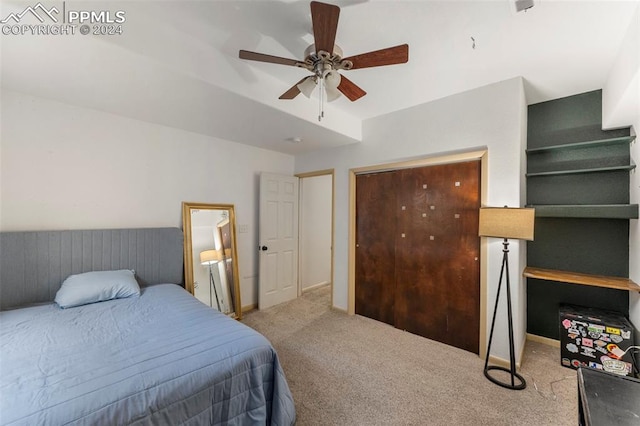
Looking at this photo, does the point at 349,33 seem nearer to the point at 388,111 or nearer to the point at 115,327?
the point at 388,111

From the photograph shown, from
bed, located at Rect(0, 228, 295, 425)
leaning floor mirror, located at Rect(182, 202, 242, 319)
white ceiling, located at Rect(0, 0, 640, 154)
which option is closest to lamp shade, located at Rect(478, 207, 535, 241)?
white ceiling, located at Rect(0, 0, 640, 154)

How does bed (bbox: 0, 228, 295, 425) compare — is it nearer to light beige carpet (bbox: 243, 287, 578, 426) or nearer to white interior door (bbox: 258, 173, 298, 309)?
light beige carpet (bbox: 243, 287, 578, 426)

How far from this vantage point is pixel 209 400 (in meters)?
1.26

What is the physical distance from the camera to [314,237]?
4.86 m

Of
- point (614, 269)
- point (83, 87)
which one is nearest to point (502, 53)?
point (614, 269)

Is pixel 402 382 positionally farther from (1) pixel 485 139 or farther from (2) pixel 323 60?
(2) pixel 323 60

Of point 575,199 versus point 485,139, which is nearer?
point 485,139

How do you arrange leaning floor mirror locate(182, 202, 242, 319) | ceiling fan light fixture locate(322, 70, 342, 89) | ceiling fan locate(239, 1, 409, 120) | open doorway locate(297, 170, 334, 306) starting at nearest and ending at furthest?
1. ceiling fan locate(239, 1, 409, 120)
2. ceiling fan light fixture locate(322, 70, 342, 89)
3. leaning floor mirror locate(182, 202, 242, 319)
4. open doorway locate(297, 170, 334, 306)

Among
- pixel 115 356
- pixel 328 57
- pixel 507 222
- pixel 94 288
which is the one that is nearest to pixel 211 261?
pixel 94 288

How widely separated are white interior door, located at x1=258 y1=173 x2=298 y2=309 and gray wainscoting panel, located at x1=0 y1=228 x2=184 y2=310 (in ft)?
3.86

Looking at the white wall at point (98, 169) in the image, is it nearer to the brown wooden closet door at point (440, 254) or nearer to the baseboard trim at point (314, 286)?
the baseboard trim at point (314, 286)

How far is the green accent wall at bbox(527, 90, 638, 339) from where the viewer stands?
243cm

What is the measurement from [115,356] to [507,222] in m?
2.78

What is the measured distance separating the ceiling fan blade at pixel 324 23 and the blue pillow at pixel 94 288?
2461 millimetres
